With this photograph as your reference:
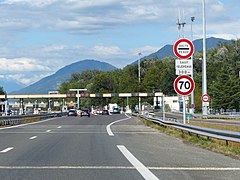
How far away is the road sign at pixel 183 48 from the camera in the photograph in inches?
905

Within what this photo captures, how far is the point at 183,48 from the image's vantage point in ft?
75.7

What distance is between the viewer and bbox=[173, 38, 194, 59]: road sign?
2298 centimetres

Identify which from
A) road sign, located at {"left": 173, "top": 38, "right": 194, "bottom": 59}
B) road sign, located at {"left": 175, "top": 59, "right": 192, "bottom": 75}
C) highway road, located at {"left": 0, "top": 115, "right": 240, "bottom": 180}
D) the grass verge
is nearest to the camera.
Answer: highway road, located at {"left": 0, "top": 115, "right": 240, "bottom": 180}

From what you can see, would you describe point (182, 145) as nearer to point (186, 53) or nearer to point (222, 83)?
point (186, 53)

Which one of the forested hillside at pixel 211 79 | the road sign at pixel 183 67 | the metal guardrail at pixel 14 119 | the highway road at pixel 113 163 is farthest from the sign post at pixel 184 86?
the forested hillside at pixel 211 79

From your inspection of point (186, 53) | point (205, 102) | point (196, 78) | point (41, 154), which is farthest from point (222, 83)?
point (41, 154)

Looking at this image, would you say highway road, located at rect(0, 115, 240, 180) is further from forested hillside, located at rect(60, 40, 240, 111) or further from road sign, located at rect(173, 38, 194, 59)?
forested hillside, located at rect(60, 40, 240, 111)

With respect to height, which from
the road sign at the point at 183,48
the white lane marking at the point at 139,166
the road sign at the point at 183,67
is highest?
the road sign at the point at 183,48

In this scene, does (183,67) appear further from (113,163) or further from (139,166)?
(139,166)

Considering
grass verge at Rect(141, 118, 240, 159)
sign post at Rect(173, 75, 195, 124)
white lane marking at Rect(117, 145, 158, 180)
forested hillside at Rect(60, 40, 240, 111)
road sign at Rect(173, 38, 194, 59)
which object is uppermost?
forested hillside at Rect(60, 40, 240, 111)

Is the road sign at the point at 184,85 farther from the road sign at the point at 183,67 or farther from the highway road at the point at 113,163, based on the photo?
the highway road at the point at 113,163

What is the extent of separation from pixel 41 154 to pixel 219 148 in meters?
5.84

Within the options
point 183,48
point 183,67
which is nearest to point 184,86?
point 183,67

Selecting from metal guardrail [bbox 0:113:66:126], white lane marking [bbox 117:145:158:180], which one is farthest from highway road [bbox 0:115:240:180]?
metal guardrail [bbox 0:113:66:126]
